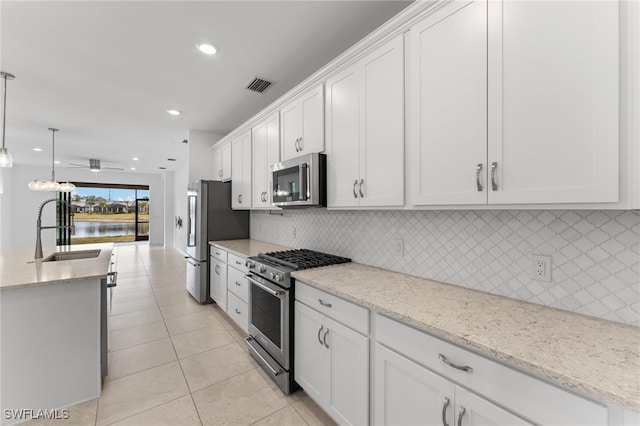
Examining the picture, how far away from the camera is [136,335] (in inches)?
120

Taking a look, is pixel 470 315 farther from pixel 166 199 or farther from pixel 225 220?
pixel 166 199

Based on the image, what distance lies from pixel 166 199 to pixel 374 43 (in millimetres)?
10040

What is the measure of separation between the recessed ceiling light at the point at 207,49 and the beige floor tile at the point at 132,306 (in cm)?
356

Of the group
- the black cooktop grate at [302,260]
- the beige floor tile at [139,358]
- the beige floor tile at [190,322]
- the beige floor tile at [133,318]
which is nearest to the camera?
the black cooktop grate at [302,260]

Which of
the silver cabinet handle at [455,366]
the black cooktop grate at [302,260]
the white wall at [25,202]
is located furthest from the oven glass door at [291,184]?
the white wall at [25,202]

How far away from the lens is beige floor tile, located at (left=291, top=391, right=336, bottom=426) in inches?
70.8

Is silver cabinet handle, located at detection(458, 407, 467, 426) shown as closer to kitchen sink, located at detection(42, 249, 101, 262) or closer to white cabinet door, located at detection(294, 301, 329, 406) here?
white cabinet door, located at detection(294, 301, 329, 406)

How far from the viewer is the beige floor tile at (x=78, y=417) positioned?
1788mm

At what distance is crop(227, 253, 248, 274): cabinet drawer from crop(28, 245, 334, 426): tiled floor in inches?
31.2

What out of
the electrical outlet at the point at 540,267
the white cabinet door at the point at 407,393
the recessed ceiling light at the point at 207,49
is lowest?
the white cabinet door at the point at 407,393

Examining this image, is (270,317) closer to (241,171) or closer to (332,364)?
(332,364)

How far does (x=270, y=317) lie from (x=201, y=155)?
359 cm

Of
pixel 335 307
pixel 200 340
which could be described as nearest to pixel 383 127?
pixel 335 307

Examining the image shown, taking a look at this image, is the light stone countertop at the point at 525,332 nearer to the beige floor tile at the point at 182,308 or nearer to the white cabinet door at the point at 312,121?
the white cabinet door at the point at 312,121
